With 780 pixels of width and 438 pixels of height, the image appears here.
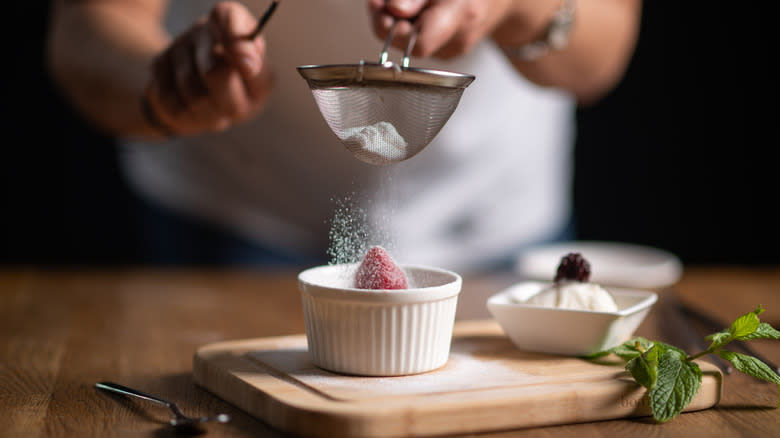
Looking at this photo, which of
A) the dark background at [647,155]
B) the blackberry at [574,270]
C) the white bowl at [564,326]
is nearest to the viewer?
the white bowl at [564,326]

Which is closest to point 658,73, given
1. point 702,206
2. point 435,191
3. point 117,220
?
point 702,206

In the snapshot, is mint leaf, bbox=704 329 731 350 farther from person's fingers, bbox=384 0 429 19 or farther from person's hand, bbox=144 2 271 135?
person's hand, bbox=144 2 271 135

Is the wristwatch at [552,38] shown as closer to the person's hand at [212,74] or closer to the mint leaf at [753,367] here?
the person's hand at [212,74]

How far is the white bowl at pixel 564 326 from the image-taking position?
1115 millimetres

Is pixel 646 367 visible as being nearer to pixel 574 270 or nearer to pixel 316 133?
pixel 574 270

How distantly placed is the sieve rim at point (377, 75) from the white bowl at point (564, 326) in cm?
35

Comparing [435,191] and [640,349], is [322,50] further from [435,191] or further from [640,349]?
[640,349]

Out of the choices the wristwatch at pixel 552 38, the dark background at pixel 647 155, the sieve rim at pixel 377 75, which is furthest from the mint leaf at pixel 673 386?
the dark background at pixel 647 155

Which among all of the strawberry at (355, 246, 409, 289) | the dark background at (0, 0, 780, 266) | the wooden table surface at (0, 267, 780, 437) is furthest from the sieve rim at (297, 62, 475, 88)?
the dark background at (0, 0, 780, 266)

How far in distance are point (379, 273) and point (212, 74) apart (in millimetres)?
510

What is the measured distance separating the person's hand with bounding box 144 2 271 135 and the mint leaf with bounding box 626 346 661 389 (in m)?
0.75

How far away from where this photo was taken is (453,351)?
1.18 meters

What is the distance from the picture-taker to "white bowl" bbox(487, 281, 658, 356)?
112cm

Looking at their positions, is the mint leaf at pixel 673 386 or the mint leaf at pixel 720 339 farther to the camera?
the mint leaf at pixel 720 339
